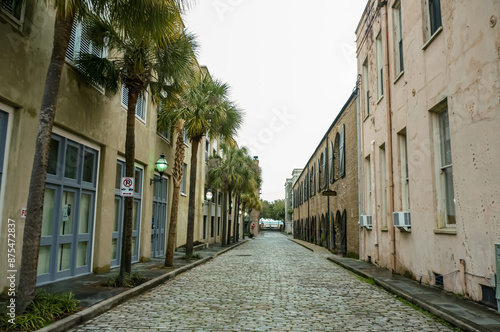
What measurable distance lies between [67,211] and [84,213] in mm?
1069

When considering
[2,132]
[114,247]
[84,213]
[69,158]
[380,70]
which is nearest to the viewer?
[2,132]

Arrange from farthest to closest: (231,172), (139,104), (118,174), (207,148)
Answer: (207,148) → (231,172) → (139,104) → (118,174)

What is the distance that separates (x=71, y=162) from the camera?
10.3 meters

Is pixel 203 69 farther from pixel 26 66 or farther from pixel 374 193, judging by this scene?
pixel 26 66

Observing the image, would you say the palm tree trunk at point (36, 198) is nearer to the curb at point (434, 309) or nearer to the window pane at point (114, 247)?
the curb at point (434, 309)

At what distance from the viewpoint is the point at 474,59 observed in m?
7.41

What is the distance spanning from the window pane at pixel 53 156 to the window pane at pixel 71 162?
46 cm

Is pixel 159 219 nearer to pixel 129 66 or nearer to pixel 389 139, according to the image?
pixel 129 66

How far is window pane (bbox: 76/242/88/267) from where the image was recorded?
423 inches

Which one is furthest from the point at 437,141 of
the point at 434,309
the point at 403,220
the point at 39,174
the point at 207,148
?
the point at 207,148

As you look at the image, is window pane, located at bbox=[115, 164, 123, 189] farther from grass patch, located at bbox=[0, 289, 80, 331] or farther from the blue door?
grass patch, located at bbox=[0, 289, 80, 331]

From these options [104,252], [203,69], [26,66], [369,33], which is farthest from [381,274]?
[203,69]

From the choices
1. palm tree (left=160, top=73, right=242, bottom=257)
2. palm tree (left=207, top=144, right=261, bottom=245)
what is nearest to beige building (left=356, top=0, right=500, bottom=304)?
palm tree (left=160, top=73, right=242, bottom=257)

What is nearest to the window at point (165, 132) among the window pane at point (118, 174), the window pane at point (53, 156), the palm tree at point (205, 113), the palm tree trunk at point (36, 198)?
the palm tree at point (205, 113)
